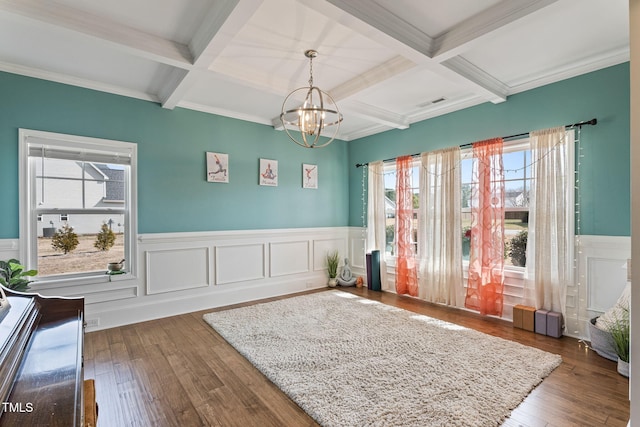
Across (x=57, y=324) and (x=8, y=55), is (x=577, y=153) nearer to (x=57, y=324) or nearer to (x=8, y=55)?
(x=57, y=324)

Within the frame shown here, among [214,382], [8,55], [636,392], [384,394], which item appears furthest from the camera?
[8,55]

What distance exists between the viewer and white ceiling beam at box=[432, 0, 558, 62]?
2070 mm

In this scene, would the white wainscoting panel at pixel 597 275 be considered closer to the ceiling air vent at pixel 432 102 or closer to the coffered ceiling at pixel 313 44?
the coffered ceiling at pixel 313 44

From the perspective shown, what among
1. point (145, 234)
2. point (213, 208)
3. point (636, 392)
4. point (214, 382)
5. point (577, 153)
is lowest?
point (214, 382)

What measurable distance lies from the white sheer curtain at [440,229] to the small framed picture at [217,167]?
109 inches

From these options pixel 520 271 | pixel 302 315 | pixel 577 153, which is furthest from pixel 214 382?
pixel 577 153

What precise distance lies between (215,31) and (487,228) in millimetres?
3447

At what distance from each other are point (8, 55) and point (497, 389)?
4891 mm

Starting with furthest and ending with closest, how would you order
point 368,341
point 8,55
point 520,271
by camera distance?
point 520,271 < point 368,341 < point 8,55

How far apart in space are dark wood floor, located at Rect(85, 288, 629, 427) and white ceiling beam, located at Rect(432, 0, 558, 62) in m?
2.60

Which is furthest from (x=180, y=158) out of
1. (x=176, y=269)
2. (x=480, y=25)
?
(x=480, y=25)

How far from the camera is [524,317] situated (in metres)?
3.35

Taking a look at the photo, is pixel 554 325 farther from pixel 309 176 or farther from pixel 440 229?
pixel 309 176

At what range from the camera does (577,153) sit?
3127mm
